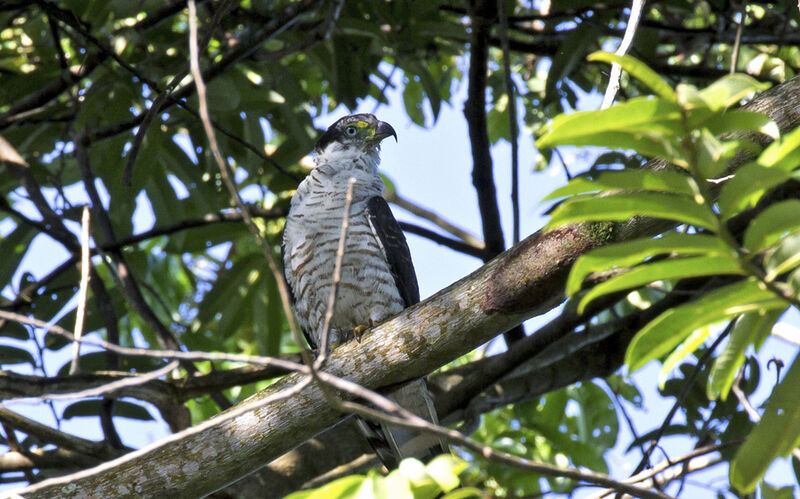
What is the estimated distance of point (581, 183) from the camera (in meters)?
1.25

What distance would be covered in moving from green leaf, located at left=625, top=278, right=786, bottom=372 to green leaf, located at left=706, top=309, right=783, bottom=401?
7cm

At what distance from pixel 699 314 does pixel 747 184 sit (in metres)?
0.23

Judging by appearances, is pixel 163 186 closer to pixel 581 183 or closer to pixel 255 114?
pixel 255 114

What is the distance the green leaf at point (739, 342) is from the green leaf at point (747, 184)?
25cm

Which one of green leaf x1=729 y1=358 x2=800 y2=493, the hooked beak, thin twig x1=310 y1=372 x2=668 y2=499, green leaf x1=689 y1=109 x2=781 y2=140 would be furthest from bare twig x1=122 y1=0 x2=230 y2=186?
green leaf x1=729 y1=358 x2=800 y2=493

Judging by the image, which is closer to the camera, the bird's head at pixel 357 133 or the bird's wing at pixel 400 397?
the bird's wing at pixel 400 397

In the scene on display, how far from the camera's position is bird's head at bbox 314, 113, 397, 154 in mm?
4840

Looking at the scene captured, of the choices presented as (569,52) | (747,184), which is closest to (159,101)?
(569,52)

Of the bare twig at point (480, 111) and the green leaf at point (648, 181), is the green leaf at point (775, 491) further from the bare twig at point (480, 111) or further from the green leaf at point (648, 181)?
the bare twig at point (480, 111)

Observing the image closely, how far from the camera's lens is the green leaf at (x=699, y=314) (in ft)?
4.02

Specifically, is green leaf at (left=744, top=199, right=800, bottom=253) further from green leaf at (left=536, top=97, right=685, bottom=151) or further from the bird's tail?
the bird's tail

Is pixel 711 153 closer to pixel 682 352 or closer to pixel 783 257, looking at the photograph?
pixel 783 257

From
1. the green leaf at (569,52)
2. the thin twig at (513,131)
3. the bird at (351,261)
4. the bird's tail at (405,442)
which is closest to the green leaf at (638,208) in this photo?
the thin twig at (513,131)

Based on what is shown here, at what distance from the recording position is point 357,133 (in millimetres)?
4863
